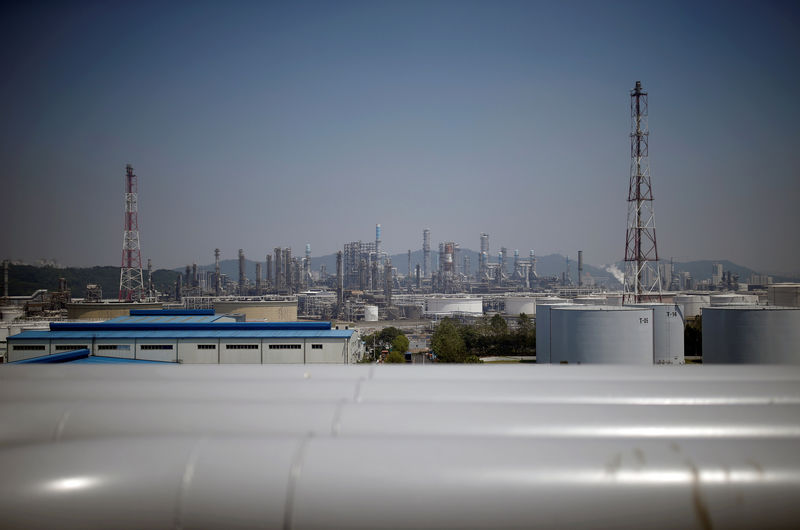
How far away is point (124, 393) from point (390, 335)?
1135 inches

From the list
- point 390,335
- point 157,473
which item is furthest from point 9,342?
point 390,335

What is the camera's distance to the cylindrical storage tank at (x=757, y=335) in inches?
519

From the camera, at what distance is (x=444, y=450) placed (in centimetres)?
158

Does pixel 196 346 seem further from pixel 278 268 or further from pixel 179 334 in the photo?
pixel 278 268

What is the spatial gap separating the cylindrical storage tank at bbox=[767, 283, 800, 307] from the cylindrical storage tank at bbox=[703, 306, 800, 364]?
21.1 m

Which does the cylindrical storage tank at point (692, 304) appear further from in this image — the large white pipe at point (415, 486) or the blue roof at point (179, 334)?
the large white pipe at point (415, 486)

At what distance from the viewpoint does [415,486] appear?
4.87ft

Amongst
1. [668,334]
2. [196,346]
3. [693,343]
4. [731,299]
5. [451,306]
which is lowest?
[451,306]

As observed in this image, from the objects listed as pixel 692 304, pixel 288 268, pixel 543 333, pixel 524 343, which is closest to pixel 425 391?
pixel 543 333

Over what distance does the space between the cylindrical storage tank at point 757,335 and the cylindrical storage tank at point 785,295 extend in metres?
21.1

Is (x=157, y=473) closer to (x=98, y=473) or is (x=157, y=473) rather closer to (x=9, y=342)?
(x=98, y=473)

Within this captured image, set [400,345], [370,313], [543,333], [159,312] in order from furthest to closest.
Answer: [370,313] → [400,345] → [159,312] → [543,333]

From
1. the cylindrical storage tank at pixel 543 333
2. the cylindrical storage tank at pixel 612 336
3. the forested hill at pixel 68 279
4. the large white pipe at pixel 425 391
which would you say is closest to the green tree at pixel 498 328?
the cylindrical storage tank at pixel 543 333

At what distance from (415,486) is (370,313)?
44019 millimetres
